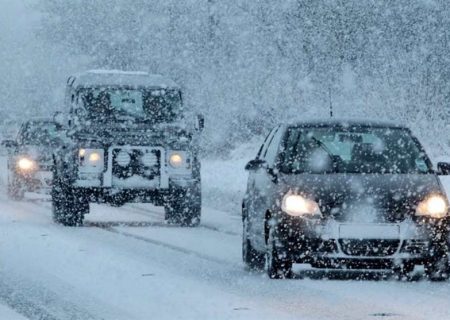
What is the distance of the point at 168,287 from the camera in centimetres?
1142

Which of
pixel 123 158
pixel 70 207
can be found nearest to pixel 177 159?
pixel 123 158

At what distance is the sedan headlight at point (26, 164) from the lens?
86.2ft

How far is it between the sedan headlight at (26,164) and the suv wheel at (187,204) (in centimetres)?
659

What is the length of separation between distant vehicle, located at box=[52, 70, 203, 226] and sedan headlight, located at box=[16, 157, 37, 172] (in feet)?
17.9

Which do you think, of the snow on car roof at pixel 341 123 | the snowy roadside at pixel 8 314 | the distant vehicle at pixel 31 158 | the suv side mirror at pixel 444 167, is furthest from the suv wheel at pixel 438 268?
the distant vehicle at pixel 31 158

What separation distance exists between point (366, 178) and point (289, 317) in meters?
3.05

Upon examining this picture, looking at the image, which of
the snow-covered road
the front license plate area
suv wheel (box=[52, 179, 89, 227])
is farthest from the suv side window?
suv wheel (box=[52, 179, 89, 227])

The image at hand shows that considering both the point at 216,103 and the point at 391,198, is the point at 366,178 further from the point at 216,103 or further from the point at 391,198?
the point at 216,103

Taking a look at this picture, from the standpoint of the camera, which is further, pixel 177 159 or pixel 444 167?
pixel 177 159

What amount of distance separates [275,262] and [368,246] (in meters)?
0.89

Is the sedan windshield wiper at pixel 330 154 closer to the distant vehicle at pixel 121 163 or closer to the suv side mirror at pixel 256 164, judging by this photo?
the suv side mirror at pixel 256 164

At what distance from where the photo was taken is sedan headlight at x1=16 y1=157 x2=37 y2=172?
26.3 metres

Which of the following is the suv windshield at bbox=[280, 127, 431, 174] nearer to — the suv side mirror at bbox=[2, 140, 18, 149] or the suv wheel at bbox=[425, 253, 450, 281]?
the suv wheel at bbox=[425, 253, 450, 281]

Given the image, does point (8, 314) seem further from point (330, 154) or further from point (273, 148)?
point (273, 148)
